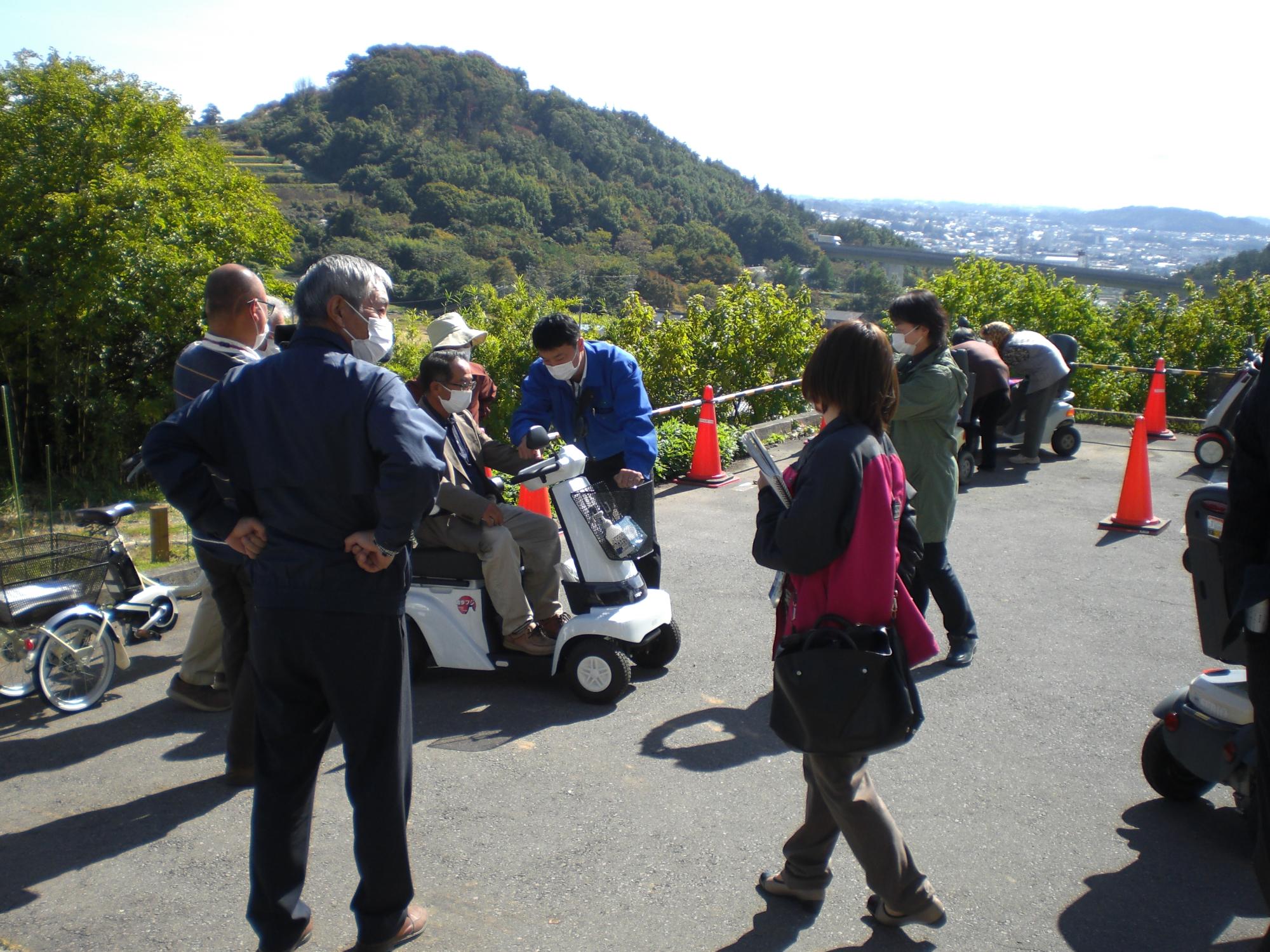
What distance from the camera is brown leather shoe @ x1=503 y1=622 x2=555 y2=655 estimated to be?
504 cm

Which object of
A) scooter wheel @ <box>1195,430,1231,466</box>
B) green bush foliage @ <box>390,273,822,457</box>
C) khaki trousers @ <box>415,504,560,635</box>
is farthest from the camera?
green bush foliage @ <box>390,273,822,457</box>

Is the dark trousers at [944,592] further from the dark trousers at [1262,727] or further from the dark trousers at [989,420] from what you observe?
the dark trousers at [989,420]

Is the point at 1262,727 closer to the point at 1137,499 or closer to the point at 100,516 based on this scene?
the point at 100,516

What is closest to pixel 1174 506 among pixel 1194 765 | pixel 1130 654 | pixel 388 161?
pixel 1130 654

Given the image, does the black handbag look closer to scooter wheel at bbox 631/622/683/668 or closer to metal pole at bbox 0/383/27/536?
scooter wheel at bbox 631/622/683/668

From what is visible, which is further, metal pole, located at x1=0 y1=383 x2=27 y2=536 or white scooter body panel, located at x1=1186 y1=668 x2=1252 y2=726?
metal pole, located at x1=0 y1=383 x2=27 y2=536

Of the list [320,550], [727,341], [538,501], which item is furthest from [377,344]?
[727,341]

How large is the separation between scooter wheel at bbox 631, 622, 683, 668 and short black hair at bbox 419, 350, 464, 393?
5.43 feet

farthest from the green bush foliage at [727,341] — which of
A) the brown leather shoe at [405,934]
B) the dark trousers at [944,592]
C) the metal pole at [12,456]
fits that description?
the brown leather shoe at [405,934]

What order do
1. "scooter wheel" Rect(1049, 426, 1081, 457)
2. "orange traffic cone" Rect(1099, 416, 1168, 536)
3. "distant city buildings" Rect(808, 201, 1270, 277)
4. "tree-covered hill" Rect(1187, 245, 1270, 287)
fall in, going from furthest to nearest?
"distant city buildings" Rect(808, 201, 1270, 277) → "tree-covered hill" Rect(1187, 245, 1270, 287) → "scooter wheel" Rect(1049, 426, 1081, 457) → "orange traffic cone" Rect(1099, 416, 1168, 536)

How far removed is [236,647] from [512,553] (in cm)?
135

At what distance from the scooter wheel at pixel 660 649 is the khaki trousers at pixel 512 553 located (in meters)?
0.53

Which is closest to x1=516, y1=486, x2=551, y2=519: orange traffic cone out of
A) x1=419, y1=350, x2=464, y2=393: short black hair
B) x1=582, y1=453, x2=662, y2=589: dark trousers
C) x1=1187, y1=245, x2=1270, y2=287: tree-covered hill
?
x1=582, y1=453, x2=662, y2=589: dark trousers

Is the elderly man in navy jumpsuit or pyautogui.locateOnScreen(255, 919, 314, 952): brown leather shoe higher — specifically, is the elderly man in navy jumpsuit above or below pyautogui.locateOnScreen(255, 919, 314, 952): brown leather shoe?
above
